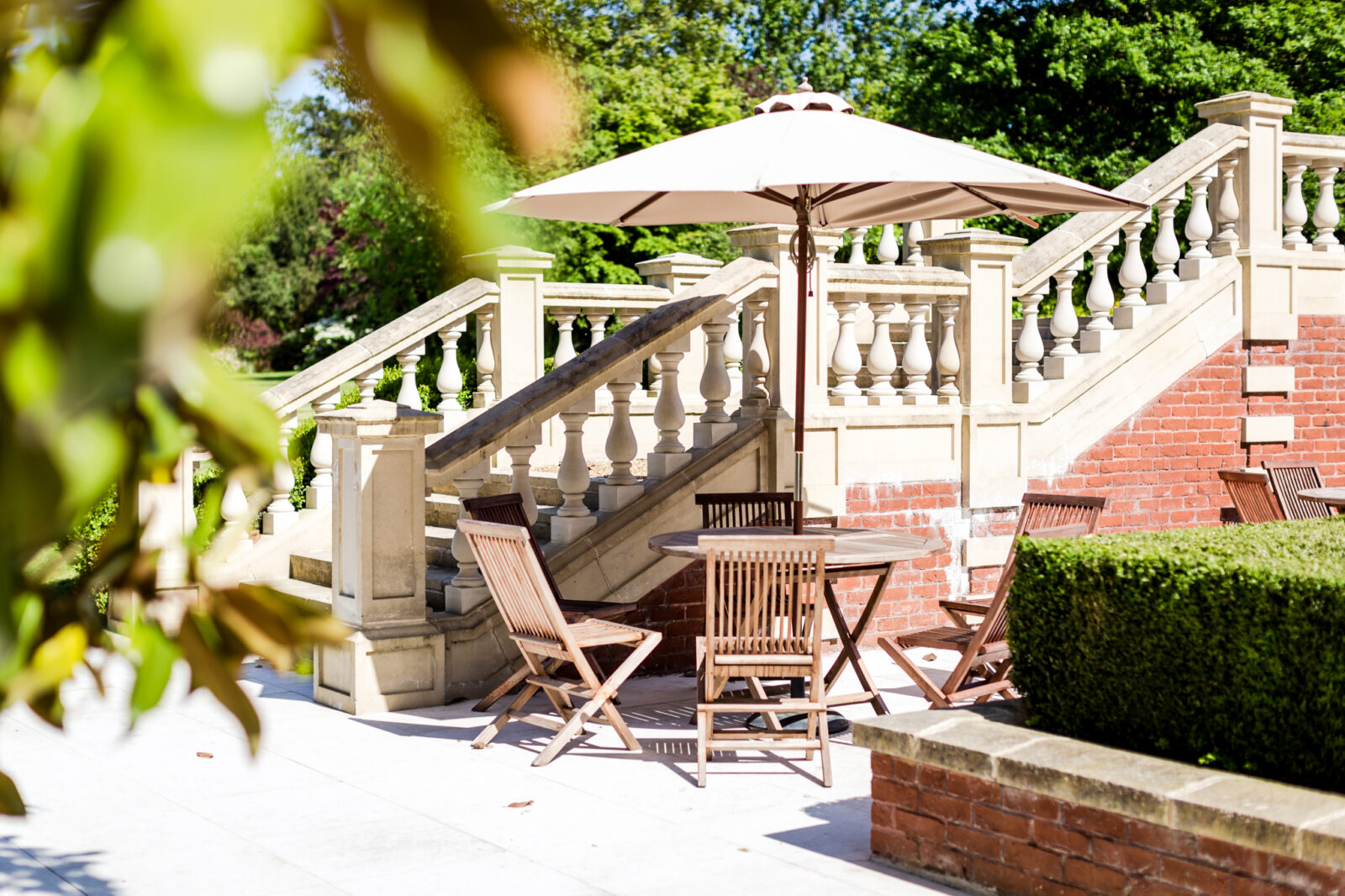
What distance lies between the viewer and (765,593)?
20.0ft

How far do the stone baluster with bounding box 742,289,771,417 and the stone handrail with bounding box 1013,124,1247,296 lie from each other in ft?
6.48

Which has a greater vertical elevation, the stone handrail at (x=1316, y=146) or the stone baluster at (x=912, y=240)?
the stone handrail at (x=1316, y=146)

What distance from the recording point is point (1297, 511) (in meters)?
9.41

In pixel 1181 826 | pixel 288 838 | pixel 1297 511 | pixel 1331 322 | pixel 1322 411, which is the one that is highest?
pixel 1331 322

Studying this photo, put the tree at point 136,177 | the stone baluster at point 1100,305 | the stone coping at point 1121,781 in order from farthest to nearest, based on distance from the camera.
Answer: the stone baluster at point 1100,305, the stone coping at point 1121,781, the tree at point 136,177

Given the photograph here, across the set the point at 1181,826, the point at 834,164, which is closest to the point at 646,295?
the point at 834,164

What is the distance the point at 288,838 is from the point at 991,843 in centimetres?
265

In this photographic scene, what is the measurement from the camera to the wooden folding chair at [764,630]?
599cm

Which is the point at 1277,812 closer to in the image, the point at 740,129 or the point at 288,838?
the point at 288,838

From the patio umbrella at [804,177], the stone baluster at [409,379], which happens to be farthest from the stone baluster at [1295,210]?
the stone baluster at [409,379]

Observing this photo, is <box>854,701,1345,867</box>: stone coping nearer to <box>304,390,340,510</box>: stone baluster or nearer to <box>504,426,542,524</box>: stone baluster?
<box>504,426,542,524</box>: stone baluster

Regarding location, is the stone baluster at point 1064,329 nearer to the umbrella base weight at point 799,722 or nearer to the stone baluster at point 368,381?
the umbrella base weight at point 799,722

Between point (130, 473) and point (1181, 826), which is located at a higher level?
point (130, 473)

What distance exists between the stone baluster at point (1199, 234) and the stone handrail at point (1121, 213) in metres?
0.16
